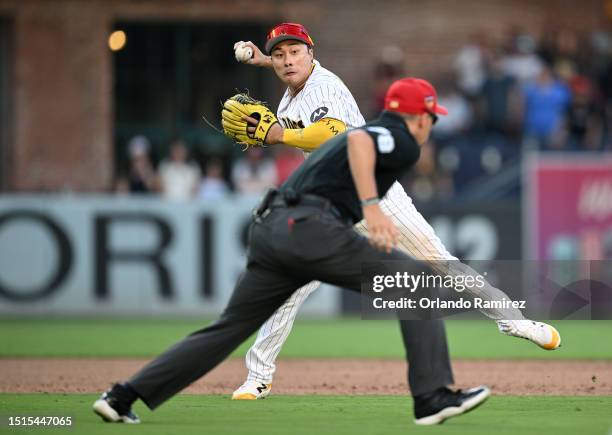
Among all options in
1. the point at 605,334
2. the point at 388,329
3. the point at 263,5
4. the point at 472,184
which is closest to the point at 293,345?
the point at 388,329

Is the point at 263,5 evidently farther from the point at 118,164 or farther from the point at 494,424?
the point at 494,424

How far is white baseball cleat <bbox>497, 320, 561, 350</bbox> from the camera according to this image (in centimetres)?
822

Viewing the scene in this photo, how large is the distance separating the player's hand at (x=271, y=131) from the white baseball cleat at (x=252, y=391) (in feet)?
5.83

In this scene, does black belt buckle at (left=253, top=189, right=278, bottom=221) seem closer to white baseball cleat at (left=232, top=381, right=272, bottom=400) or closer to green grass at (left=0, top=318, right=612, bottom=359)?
white baseball cleat at (left=232, top=381, right=272, bottom=400)

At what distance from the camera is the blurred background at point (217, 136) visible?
17625 millimetres

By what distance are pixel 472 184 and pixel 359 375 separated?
9438 millimetres

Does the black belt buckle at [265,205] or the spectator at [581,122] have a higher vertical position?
the spectator at [581,122]

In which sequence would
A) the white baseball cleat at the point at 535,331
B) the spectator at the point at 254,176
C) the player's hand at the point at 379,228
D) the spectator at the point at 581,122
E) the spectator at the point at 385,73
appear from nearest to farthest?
the player's hand at the point at 379,228
the white baseball cleat at the point at 535,331
the spectator at the point at 254,176
the spectator at the point at 385,73
the spectator at the point at 581,122

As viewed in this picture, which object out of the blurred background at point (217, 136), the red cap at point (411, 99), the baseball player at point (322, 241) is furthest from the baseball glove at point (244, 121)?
the blurred background at point (217, 136)

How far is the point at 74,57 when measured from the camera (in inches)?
908

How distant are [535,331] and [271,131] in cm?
225

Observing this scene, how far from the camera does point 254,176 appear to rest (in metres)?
19.6

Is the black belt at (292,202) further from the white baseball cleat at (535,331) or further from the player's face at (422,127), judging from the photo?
the white baseball cleat at (535,331)

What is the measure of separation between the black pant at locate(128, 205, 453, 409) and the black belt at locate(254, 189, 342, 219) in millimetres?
27
